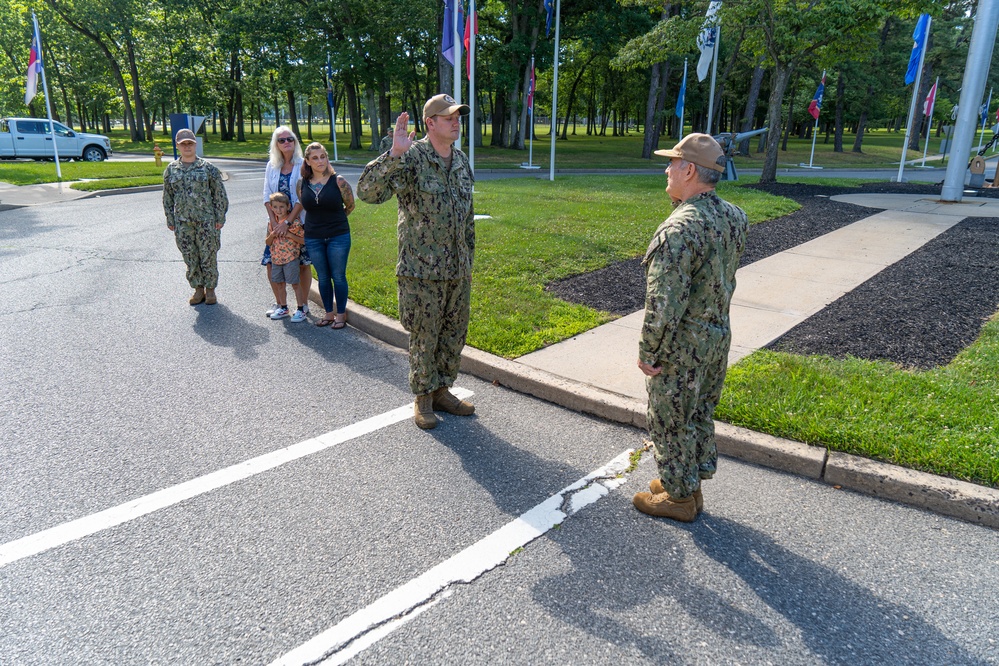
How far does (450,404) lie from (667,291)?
2160mm

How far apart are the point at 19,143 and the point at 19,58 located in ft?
96.4

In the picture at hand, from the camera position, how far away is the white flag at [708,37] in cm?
1738

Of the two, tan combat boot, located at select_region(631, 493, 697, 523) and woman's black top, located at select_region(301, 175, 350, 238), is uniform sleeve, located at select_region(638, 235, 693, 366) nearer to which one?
tan combat boot, located at select_region(631, 493, 697, 523)

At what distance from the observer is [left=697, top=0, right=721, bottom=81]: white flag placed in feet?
57.0

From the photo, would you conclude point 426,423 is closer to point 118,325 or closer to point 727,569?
point 727,569

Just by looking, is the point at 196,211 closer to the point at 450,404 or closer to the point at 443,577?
the point at 450,404

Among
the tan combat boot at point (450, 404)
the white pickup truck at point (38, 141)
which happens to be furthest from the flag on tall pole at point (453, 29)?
the white pickup truck at point (38, 141)

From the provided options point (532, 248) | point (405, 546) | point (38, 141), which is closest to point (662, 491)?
point (405, 546)

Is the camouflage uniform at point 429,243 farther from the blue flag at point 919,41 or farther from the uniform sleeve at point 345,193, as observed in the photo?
the blue flag at point 919,41

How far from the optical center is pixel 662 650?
2.51 metres

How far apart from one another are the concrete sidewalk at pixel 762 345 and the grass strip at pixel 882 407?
0.12 m

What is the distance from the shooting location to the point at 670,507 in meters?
3.36

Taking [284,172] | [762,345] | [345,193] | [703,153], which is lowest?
[762,345]

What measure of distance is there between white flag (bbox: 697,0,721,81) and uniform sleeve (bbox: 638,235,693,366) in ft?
56.8
